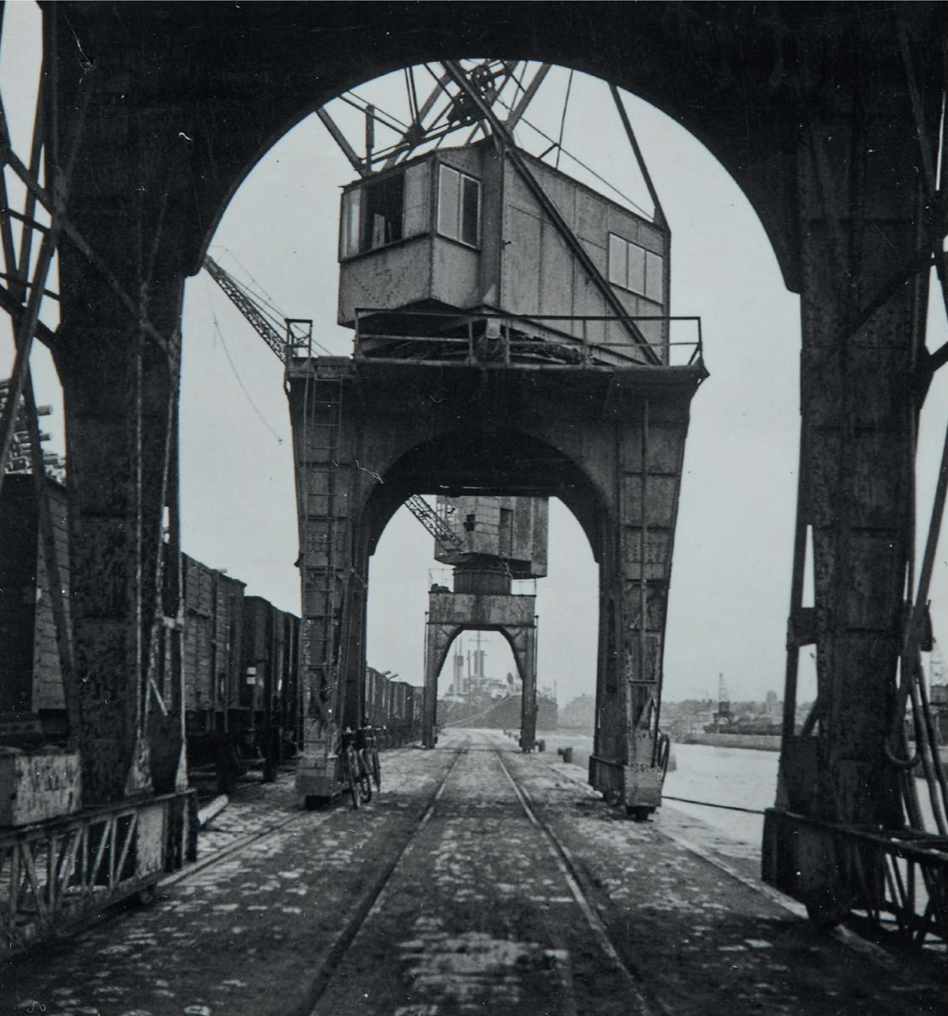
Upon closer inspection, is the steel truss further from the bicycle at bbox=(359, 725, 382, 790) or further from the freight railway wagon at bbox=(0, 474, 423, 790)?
the bicycle at bbox=(359, 725, 382, 790)

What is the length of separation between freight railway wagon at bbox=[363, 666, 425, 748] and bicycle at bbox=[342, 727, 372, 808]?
10.9 metres

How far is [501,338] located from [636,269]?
3.68 meters

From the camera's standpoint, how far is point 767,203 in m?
8.33

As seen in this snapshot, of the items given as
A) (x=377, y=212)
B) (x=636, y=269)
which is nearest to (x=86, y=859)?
(x=377, y=212)

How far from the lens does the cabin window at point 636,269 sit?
17.9 metres

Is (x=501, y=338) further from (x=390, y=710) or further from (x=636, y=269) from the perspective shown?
(x=390, y=710)

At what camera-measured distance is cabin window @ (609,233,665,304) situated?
1788cm

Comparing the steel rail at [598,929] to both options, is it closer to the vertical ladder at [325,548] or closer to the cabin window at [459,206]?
the vertical ladder at [325,548]

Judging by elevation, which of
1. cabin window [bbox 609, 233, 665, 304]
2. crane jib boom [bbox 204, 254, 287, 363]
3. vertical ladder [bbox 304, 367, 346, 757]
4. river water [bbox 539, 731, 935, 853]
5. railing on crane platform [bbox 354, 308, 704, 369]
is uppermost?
crane jib boom [bbox 204, 254, 287, 363]

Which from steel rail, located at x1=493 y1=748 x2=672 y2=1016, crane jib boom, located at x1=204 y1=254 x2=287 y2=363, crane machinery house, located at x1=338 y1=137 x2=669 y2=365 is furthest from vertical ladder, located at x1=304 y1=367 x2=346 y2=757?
crane jib boom, located at x1=204 y1=254 x2=287 y2=363

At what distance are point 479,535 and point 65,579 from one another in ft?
87.3

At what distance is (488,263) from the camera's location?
16.2 meters

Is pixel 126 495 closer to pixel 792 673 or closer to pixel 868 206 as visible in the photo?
pixel 792 673

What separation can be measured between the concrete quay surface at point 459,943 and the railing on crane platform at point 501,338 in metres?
7.37
